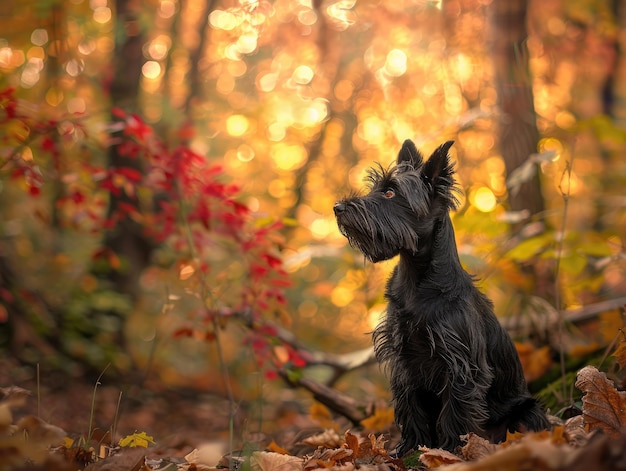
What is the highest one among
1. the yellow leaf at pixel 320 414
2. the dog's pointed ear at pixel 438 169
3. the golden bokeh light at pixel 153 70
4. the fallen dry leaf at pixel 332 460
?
the golden bokeh light at pixel 153 70

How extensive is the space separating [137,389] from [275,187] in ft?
30.8

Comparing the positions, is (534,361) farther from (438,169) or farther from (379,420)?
(438,169)

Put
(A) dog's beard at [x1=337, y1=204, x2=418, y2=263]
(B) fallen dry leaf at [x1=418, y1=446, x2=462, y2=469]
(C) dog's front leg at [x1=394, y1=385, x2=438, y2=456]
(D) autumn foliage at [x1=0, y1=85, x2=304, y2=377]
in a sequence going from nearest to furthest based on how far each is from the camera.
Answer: (B) fallen dry leaf at [x1=418, y1=446, x2=462, y2=469] → (A) dog's beard at [x1=337, y1=204, x2=418, y2=263] → (C) dog's front leg at [x1=394, y1=385, x2=438, y2=456] → (D) autumn foliage at [x1=0, y1=85, x2=304, y2=377]

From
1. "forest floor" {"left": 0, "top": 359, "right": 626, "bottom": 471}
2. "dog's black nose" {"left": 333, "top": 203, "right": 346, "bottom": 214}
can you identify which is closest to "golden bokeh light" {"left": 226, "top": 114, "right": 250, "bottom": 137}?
"forest floor" {"left": 0, "top": 359, "right": 626, "bottom": 471}

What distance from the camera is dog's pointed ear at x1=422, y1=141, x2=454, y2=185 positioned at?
12.5ft

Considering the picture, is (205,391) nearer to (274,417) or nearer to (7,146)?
(274,417)

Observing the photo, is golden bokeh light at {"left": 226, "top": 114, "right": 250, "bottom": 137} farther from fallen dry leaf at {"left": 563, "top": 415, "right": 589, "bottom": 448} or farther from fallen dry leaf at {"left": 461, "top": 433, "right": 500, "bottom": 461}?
fallen dry leaf at {"left": 461, "top": 433, "right": 500, "bottom": 461}

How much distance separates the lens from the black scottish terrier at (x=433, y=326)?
3.66m

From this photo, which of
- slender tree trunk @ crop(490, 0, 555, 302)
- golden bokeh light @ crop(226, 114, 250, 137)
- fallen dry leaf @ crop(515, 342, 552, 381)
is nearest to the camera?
fallen dry leaf @ crop(515, 342, 552, 381)

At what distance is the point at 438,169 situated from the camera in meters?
3.84

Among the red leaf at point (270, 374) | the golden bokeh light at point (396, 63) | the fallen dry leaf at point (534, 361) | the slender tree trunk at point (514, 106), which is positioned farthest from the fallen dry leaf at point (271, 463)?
the golden bokeh light at point (396, 63)

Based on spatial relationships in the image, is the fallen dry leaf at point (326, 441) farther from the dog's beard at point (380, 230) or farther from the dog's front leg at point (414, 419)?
the dog's beard at point (380, 230)

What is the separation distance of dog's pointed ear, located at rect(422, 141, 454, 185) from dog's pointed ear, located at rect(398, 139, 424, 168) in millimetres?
244

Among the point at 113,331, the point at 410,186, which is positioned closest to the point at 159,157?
the point at 410,186
